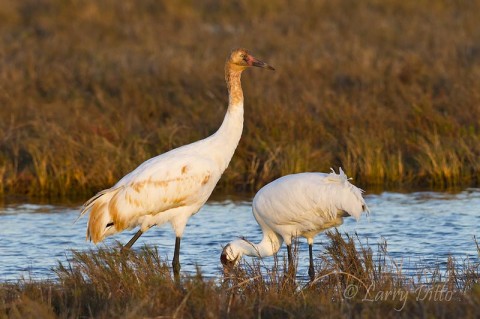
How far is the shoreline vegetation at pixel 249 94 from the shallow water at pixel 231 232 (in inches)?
21.7

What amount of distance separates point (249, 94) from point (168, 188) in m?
4.75

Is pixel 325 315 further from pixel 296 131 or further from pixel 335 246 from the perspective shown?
pixel 296 131

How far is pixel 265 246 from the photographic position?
7.83 m

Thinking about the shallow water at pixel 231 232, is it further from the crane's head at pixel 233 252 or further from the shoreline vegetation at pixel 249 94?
the shoreline vegetation at pixel 249 94

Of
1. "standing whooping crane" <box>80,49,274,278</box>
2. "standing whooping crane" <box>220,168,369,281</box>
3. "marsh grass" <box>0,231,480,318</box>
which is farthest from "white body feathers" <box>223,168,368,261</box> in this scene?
"marsh grass" <box>0,231,480,318</box>

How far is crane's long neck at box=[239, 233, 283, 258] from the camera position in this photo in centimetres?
756

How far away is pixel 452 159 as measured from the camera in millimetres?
10719

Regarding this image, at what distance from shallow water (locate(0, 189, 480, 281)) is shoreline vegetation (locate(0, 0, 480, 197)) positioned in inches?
21.7

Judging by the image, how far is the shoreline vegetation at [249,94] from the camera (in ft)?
35.4

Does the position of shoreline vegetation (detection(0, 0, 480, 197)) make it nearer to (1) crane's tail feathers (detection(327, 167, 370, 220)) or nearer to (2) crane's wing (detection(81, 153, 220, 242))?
(2) crane's wing (detection(81, 153, 220, 242))

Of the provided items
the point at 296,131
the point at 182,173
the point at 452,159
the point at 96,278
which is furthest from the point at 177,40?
the point at 96,278
